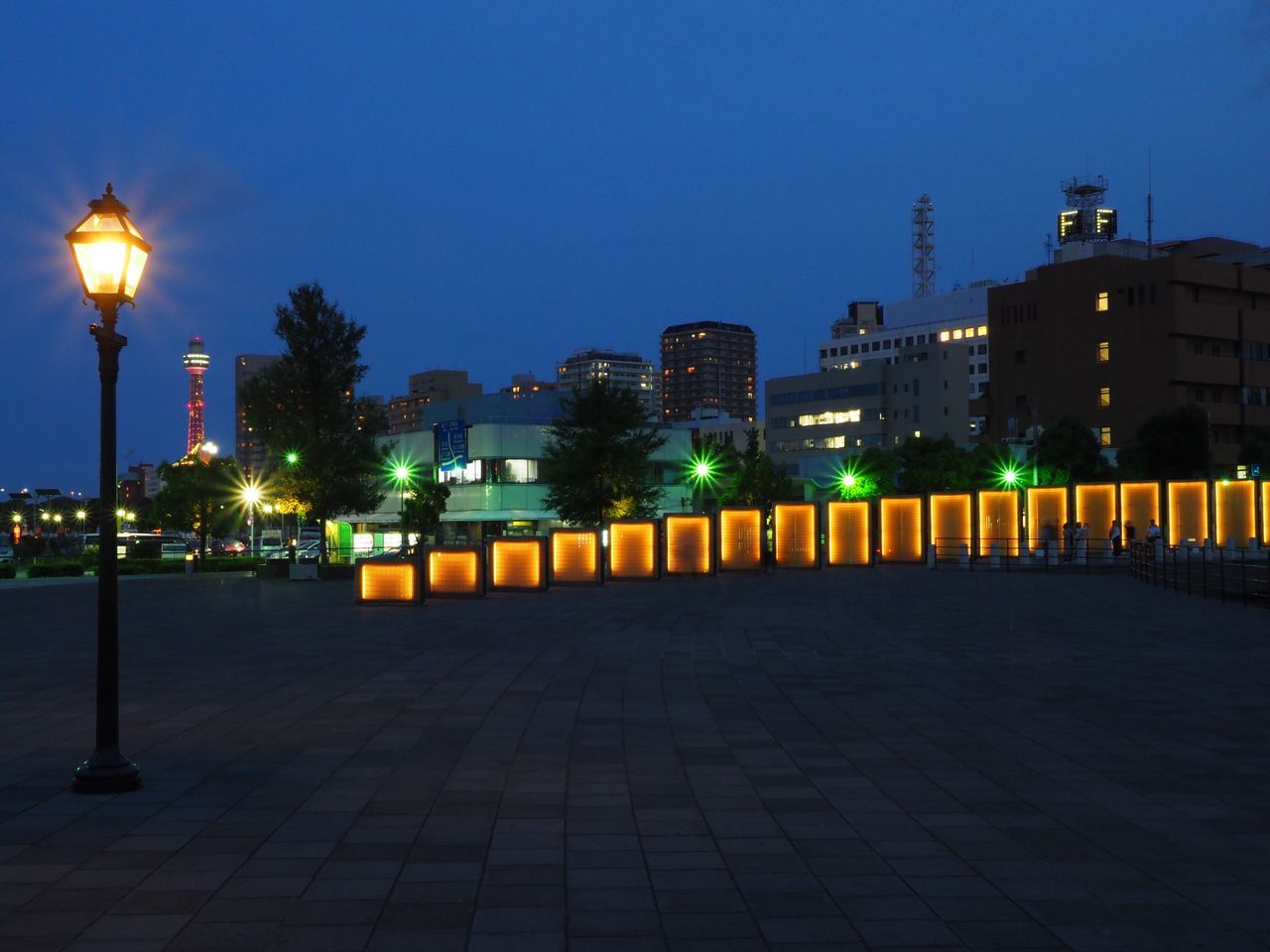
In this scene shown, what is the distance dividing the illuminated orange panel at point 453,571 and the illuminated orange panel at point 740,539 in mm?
11226

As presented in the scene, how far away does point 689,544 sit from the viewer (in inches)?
1507

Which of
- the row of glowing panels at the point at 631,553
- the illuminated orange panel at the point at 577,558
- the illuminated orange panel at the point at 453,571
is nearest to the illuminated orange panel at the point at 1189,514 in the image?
the row of glowing panels at the point at 631,553

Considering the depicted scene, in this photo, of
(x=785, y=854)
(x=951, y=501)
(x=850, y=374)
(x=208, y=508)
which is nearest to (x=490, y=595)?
(x=951, y=501)

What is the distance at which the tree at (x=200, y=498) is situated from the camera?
6197 centimetres

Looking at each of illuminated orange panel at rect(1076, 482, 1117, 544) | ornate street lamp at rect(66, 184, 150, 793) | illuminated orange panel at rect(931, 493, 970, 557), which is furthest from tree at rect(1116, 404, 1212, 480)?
ornate street lamp at rect(66, 184, 150, 793)

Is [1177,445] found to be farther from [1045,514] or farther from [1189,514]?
[1045,514]

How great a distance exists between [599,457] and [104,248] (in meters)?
41.7

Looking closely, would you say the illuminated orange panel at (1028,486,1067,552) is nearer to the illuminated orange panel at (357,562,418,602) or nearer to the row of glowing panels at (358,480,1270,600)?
the row of glowing panels at (358,480,1270,600)

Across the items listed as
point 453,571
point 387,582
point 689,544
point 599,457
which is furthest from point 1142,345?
point 387,582

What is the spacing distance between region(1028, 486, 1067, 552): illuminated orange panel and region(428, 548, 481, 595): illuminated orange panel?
23344 mm

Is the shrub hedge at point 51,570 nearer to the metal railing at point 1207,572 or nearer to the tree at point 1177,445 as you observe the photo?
the metal railing at point 1207,572

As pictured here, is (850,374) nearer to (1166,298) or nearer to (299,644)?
Answer: (1166,298)

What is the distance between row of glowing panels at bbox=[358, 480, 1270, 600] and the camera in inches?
1502

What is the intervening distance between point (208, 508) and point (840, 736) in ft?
196
